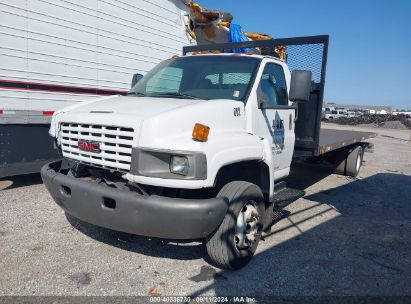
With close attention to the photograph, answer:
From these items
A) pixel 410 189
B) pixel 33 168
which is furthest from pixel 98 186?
pixel 410 189

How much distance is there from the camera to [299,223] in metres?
5.23

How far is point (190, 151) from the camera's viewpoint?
3.08 m

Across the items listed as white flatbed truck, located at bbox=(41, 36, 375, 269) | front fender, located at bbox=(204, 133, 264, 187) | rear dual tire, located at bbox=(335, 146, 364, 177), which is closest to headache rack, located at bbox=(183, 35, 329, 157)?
white flatbed truck, located at bbox=(41, 36, 375, 269)

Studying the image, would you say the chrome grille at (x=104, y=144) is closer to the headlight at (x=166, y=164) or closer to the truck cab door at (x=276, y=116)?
the headlight at (x=166, y=164)

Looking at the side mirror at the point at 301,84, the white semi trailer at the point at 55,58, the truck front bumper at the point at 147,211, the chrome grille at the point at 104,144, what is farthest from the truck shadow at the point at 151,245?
the white semi trailer at the point at 55,58

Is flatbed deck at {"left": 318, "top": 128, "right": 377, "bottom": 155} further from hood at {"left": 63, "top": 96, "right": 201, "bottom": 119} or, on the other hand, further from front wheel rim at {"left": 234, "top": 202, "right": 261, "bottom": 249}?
hood at {"left": 63, "top": 96, "right": 201, "bottom": 119}

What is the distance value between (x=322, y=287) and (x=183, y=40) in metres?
6.43

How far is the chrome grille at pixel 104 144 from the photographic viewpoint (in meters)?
3.29

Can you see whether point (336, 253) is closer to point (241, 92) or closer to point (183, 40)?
point (241, 92)

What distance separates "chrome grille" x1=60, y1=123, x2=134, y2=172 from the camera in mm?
3289

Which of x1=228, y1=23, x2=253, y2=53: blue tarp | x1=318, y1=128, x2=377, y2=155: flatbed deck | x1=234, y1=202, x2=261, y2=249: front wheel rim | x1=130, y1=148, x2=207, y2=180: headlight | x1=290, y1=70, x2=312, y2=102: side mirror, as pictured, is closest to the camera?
x1=130, y1=148, x2=207, y2=180: headlight

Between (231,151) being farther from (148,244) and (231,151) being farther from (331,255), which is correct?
(331,255)

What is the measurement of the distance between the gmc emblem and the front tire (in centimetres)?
122

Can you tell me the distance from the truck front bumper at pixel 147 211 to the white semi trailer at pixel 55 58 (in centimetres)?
283
